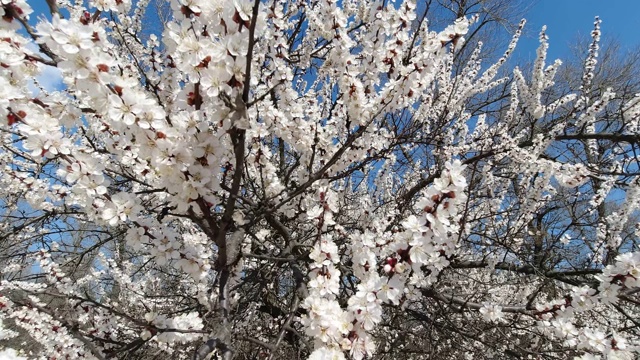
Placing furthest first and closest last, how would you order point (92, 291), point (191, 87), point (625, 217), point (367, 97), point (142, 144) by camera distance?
1. point (92, 291)
2. point (625, 217)
3. point (367, 97)
4. point (191, 87)
5. point (142, 144)

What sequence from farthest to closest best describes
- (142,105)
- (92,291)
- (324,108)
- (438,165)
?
(92,291) < (438,165) < (324,108) < (142,105)

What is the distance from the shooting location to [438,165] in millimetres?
5301

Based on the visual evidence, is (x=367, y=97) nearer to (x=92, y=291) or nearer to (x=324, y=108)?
(x=324, y=108)

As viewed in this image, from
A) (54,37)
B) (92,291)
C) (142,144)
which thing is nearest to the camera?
(54,37)

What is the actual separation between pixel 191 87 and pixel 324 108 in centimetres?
268

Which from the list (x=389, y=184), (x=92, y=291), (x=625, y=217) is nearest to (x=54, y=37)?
(x=389, y=184)

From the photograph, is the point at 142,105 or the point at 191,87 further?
the point at 191,87

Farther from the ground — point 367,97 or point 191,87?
point 367,97

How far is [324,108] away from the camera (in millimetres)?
4316

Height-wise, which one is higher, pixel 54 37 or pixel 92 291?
pixel 54 37

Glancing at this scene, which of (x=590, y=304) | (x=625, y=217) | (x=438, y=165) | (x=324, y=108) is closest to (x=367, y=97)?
(x=324, y=108)

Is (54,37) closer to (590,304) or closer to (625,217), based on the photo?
(590,304)

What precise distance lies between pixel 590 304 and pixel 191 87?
8.67 ft

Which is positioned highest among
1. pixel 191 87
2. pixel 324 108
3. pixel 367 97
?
pixel 324 108
